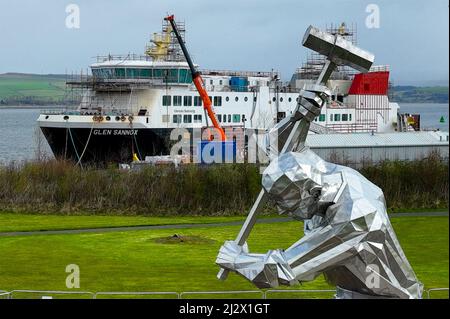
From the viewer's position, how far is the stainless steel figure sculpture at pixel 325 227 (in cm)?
1034

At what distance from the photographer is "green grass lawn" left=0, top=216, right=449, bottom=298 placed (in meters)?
24.2

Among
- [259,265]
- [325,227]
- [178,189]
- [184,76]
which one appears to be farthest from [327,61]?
[184,76]

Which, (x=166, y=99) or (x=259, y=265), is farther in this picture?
(x=166, y=99)

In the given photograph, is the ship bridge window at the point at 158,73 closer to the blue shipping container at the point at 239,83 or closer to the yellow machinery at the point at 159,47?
the yellow machinery at the point at 159,47

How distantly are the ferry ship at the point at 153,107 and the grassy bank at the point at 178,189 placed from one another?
1793 centimetres

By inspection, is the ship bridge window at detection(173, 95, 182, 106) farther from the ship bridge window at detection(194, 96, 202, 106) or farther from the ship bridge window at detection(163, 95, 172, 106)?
the ship bridge window at detection(194, 96, 202, 106)

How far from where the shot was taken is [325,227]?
410 inches

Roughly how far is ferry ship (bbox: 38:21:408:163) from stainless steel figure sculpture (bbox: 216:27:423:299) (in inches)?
1891

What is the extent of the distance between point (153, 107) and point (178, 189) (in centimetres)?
2564

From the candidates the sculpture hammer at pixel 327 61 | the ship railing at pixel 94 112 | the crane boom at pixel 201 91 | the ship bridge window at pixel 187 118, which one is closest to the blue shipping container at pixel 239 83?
the ship bridge window at pixel 187 118

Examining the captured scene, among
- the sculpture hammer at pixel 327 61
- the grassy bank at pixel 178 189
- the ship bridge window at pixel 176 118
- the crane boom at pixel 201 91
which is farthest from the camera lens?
the ship bridge window at pixel 176 118

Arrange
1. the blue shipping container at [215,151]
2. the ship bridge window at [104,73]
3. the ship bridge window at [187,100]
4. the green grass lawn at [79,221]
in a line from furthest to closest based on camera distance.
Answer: the ship bridge window at [187,100], the ship bridge window at [104,73], the blue shipping container at [215,151], the green grass lawn at [79,221]

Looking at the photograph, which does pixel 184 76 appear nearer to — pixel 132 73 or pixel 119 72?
pixel 132 73
